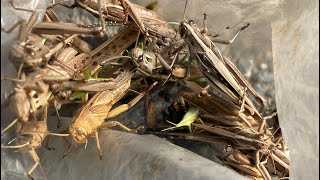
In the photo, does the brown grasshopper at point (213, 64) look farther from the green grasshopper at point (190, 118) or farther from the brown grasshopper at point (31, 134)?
the brown grasshopper at point (31, 134)

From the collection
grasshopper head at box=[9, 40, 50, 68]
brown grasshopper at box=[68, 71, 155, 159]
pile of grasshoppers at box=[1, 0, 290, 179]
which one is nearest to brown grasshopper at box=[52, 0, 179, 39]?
pile of grasshoppers at box=[1, 0, 290, 179]

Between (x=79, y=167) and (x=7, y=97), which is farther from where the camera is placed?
(x=79, y=167)

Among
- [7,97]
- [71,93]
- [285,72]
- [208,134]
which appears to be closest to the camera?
[7,97]

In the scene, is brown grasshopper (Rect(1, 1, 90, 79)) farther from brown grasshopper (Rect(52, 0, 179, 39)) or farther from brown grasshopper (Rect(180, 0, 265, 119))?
Result: brown grasshopper (Rect(180, 0, 265, 119))

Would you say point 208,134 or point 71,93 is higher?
point 71,93

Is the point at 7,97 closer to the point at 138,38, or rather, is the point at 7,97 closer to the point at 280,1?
the point at 138,38

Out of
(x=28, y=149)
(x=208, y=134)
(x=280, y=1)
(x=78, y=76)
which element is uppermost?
(x=280, y=1)

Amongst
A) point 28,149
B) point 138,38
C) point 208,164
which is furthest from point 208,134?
point 28,149


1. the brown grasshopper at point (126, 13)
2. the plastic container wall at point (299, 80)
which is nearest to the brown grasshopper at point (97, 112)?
the brown grasshopper at point (126, 13)
